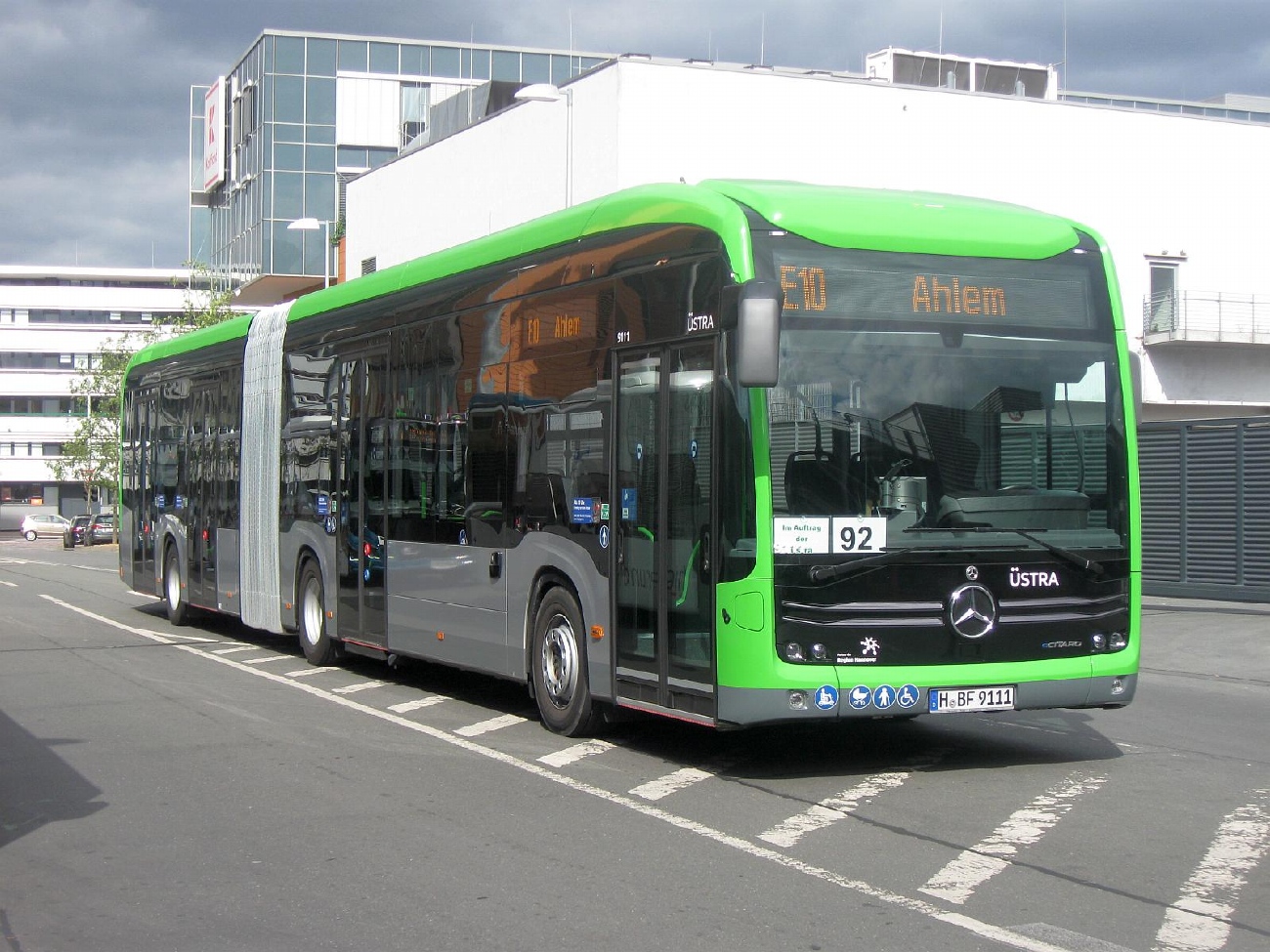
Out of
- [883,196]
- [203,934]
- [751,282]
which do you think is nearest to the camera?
[203,934]

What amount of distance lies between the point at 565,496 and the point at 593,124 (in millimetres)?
23895

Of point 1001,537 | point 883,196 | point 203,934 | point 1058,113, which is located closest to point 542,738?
point 1001,537

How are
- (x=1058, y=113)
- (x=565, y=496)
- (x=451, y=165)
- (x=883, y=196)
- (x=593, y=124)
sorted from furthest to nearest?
1. (x=451, y=165)
2. (x=1058, y=113)
3. (x=593, y=124)
4. (x=565, y=496)
5. (x=883, y=196)

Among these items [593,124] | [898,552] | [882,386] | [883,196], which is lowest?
[898,552]

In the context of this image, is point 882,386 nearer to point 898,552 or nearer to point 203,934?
point 898,552

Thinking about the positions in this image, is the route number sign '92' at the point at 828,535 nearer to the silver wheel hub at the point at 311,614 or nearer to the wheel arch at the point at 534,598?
the wheel arch at the point at 534,598

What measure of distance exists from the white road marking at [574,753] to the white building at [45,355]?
321 feet

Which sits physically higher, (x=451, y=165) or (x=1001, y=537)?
(x=451, y=165)

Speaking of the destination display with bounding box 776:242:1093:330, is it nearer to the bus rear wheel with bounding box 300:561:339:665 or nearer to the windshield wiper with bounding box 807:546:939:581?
the windshield wiper with bounding box 807:546:939:581

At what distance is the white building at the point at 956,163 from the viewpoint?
3275cm

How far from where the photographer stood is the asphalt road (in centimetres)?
584

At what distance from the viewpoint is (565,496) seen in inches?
405

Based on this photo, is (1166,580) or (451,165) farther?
(451,165)

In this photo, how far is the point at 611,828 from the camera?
7.59 meters
